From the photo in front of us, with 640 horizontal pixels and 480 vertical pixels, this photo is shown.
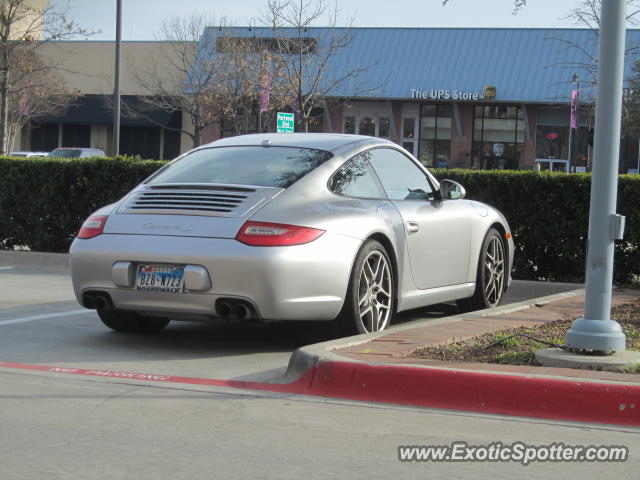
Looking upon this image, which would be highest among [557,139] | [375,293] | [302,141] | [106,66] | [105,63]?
[105,63]

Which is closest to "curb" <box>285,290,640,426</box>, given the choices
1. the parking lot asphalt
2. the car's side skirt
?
the parking lot asphalt

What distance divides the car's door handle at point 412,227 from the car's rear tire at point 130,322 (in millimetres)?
1961

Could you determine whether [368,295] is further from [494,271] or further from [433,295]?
[494,271]

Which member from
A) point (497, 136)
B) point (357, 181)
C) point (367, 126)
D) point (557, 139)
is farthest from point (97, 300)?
point (367, 126)

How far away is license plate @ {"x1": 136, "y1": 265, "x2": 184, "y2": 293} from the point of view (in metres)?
6.57

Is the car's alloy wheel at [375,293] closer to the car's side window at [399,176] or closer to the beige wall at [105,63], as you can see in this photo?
the car's side window at [399,176]

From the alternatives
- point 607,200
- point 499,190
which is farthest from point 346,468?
point 499,190

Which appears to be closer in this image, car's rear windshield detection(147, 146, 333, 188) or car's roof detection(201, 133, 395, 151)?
car's rear windshield detection(147, 146, 333, 188)

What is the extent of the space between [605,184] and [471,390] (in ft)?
5.03

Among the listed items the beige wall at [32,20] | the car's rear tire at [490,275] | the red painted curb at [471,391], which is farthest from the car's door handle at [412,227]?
the beige wall at [32,20]

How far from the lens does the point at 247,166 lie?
7.33 metres

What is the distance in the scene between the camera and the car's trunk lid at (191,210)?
661cm

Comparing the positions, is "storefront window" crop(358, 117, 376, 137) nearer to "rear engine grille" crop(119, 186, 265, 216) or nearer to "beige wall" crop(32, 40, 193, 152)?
"beige wall" crop(32, 40, 193, 152)

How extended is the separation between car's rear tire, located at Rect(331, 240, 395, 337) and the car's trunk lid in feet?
2.58
